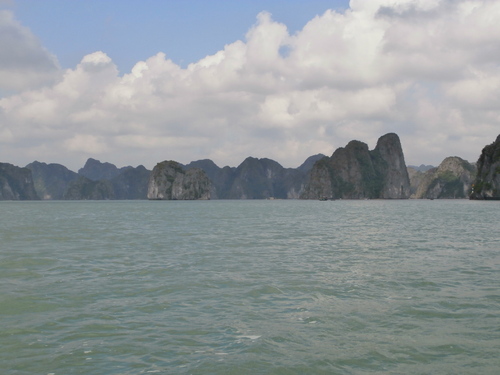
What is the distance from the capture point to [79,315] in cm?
1479

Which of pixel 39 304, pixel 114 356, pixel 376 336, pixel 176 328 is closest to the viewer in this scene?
pixel 114 356

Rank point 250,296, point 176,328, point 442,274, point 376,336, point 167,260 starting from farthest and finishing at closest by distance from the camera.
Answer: point 167,260, point 442,274, point 250,296, point 176,328, point 376,336

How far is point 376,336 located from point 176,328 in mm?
5748

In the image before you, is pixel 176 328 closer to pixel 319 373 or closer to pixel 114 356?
pixel 114 356

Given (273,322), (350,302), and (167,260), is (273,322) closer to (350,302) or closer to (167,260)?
(350,302)

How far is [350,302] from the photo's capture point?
16469 mm

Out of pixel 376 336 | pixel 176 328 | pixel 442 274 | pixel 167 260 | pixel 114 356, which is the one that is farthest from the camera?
pixel 167 260

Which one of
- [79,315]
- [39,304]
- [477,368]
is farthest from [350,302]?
[39,304]

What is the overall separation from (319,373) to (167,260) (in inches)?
755

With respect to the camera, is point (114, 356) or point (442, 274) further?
point (442, 274)

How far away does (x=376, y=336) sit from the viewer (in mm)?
12414

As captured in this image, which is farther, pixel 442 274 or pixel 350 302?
pixel 442 274

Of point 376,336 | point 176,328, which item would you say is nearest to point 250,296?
point 176,328

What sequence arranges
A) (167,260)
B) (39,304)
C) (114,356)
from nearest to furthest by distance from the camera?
1. (114,356)
2. (39,304)
3. (167,260)
